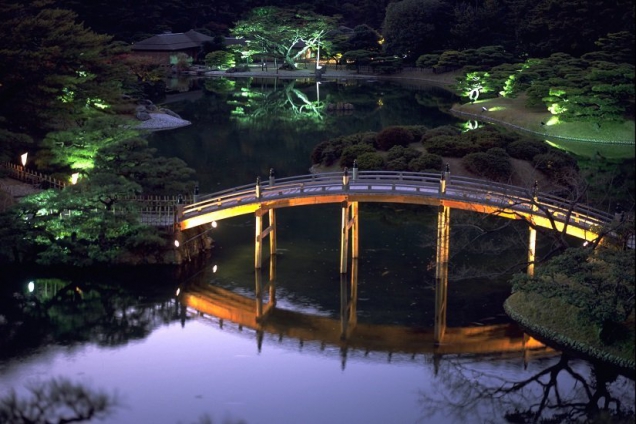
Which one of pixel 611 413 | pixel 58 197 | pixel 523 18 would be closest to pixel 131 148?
pixel 58 197

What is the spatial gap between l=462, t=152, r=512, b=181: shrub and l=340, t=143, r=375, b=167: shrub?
524cm

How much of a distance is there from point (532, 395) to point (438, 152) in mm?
25080

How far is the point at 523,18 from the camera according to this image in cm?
9006

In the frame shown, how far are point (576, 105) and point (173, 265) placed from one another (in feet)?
118

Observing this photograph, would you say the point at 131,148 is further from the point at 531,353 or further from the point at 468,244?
the point at 531,353

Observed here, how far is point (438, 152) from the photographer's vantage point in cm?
4838

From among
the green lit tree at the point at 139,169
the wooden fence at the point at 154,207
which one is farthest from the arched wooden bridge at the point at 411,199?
the green lit tree at the point at 139,169

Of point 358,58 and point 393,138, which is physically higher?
point 358,58

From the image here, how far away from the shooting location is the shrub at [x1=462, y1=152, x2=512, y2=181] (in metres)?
46.3

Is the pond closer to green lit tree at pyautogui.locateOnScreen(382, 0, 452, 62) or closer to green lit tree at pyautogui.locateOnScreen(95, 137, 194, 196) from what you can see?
green lit tree at pyautogui.locateOnScreen(95, 137, 194, 196)

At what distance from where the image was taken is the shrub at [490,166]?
46281mm

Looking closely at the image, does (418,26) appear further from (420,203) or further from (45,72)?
(420,203)

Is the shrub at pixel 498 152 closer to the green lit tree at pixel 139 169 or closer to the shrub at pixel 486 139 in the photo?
the shrub at pixel 486 139

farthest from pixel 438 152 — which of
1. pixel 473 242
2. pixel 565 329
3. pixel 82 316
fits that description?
pixel 82 316
